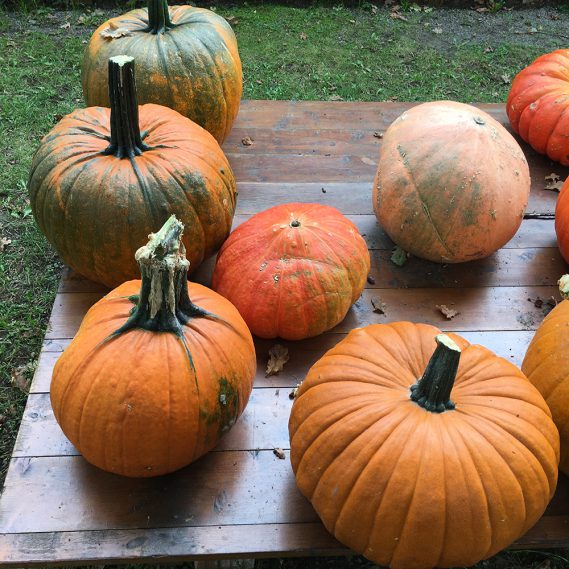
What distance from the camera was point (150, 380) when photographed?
5.16 feet

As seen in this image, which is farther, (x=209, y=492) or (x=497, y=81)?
(x=497, y=81)

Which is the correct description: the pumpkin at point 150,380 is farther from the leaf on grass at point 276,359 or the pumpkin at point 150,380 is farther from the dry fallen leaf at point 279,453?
the leaf on grass at point 276,359

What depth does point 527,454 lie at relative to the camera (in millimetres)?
1513

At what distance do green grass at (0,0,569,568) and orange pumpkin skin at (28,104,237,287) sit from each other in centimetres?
98

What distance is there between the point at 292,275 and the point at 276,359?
31 centimetres

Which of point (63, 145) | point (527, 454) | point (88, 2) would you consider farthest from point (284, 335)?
point (88, 2)

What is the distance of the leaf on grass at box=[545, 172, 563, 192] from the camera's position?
2.89m

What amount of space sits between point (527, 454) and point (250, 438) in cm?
82

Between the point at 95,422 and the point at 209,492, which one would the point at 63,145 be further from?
the point at 209,492

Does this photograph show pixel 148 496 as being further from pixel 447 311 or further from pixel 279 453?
pixel 447 311

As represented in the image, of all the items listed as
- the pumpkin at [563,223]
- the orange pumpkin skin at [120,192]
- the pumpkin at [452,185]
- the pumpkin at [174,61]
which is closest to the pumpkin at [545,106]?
the pumpkin at [563,223]

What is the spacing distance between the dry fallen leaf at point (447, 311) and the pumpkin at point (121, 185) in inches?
34.8

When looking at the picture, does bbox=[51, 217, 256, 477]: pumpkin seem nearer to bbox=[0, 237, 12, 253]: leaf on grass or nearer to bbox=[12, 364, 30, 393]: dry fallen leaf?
bbox=[12, 364, 30, 393]: dry fallen leaf

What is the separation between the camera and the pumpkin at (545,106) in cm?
292
